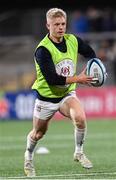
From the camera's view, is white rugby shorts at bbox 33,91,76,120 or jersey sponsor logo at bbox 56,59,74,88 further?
white rugby shorts at bbox 33,91,76,120

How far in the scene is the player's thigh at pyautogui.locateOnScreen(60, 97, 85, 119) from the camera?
11.5 meters

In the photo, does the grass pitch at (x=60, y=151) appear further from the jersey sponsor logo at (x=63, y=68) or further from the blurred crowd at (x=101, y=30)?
the blurred crowd at (x=101, y=30)

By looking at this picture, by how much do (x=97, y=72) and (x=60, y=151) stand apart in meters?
5.12

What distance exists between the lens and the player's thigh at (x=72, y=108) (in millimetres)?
11492

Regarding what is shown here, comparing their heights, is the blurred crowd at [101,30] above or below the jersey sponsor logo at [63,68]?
above

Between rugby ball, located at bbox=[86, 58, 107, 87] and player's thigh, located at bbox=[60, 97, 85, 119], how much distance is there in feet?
1.49

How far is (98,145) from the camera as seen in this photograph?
17.4 m

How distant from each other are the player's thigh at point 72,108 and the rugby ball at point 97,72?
17.8 inches

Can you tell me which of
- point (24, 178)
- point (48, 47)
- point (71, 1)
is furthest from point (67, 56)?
point (71, 1)

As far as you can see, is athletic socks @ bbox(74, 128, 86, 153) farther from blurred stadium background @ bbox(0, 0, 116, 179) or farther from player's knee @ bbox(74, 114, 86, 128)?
blurred stadium background @ bbox(0, 0, 116, 179)

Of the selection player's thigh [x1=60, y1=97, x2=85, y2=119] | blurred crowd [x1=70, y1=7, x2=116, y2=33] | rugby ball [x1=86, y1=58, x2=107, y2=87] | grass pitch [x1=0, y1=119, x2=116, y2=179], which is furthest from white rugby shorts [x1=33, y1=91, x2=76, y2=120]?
blurred crowd [x1=70, y1=7, x2=116, y2=33]

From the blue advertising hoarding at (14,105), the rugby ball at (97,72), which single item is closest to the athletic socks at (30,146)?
the rugby ball at (97,72)

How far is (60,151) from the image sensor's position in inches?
639

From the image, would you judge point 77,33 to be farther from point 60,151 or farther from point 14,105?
point 60,151
